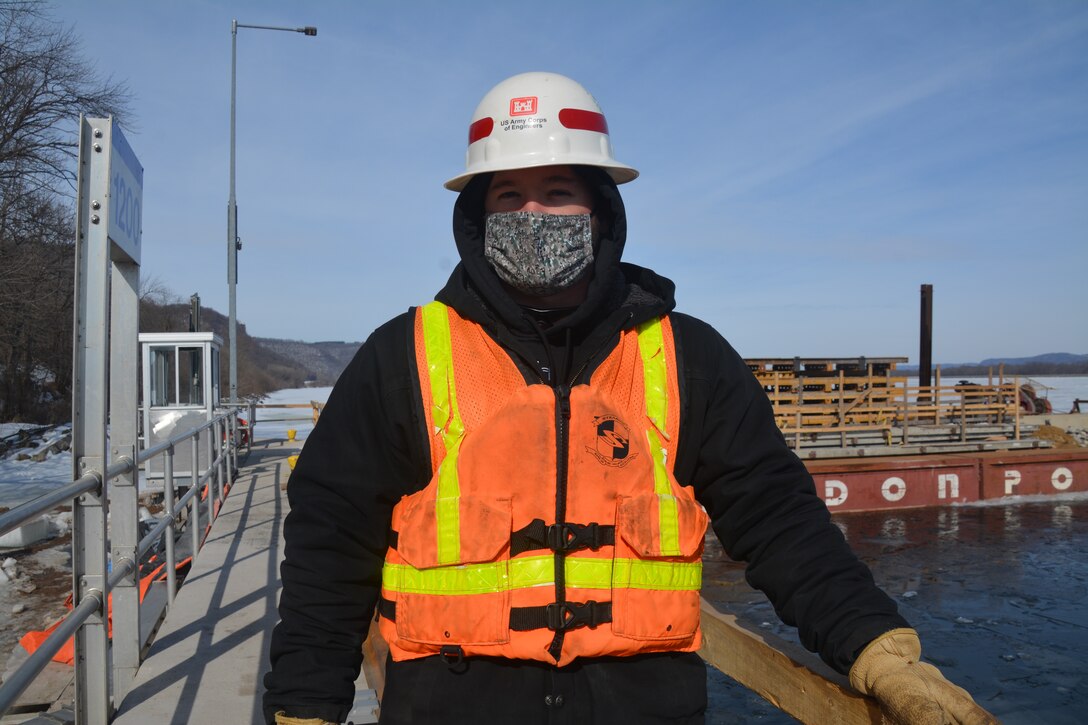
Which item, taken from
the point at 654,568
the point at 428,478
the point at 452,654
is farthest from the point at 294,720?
the point at 654,568


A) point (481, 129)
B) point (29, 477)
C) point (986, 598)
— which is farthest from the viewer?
point (29, 477)

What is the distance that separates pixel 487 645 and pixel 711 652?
1209 mm

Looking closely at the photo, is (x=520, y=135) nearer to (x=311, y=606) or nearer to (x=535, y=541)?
(x=535, y=541)

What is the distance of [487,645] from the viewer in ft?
5.73

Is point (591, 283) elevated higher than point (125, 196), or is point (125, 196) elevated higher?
point (125, 196)

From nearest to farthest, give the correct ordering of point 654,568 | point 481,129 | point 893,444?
point 654,568
point 481,129
point 893,444

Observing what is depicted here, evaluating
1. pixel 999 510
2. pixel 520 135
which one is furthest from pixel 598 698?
pixel 999 510

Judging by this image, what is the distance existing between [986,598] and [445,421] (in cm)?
1411

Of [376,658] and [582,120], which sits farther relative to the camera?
[376,658]

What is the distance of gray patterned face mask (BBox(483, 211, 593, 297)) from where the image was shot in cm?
200


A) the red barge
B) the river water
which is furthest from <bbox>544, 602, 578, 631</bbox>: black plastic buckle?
the red barge

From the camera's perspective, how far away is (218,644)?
5.01 meters

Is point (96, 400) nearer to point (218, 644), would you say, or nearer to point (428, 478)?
point (428, 478)

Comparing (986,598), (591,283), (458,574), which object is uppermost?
(591,283)
